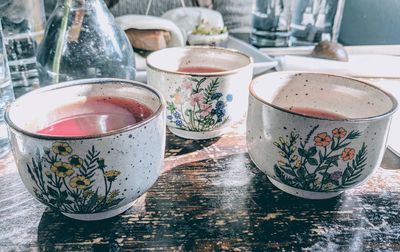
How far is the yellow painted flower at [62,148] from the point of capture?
14.4 inches

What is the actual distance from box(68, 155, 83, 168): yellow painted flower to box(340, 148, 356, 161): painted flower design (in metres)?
0.26

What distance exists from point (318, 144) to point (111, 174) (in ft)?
0.69

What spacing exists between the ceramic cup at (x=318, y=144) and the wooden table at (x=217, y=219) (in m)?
0.03

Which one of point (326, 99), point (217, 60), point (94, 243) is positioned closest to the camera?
point (94, 243)

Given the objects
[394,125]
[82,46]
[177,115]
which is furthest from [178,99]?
[394,125]

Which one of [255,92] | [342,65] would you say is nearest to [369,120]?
[255,92]

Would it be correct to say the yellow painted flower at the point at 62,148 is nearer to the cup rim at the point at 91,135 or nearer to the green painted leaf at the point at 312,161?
the cup rim at the point at 91,135

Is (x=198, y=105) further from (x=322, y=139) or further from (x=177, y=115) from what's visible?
(x=322, y=139)

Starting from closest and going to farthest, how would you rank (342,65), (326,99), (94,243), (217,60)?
(94,243), (326,99), (217,60), (342,65)

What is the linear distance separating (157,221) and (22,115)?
18 cm

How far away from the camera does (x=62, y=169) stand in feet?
1.24

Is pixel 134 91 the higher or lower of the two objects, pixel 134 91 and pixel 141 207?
the higher

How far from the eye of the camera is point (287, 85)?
57 centimetres

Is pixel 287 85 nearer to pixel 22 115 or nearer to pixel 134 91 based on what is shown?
pixel 134 91
